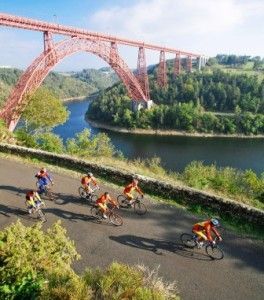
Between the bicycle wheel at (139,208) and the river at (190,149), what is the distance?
50.2 metres

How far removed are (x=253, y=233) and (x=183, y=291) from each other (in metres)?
5.23

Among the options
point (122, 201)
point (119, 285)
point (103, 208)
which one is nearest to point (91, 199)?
point (122, 201)

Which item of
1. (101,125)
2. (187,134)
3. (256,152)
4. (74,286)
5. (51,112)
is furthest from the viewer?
(101,125)

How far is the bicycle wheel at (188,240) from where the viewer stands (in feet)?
52.0

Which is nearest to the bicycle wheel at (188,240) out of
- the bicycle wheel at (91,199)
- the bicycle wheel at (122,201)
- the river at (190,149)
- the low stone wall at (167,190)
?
the low stone wall at (167,190)

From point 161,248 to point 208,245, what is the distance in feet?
5.80

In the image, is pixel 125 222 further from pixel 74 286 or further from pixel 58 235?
pixel 74 286

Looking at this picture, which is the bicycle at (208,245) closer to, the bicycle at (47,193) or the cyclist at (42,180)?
the bicycle at (47,193)

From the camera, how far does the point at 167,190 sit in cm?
2064

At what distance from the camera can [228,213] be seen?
18547 mm

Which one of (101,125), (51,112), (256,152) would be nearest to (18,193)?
(51,112)

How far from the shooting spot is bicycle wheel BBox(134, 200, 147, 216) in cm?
1892

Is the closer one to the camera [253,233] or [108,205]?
[253,233]

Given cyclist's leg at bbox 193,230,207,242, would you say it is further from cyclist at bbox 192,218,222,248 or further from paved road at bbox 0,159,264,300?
paved road at bbox 0,159,264,300
